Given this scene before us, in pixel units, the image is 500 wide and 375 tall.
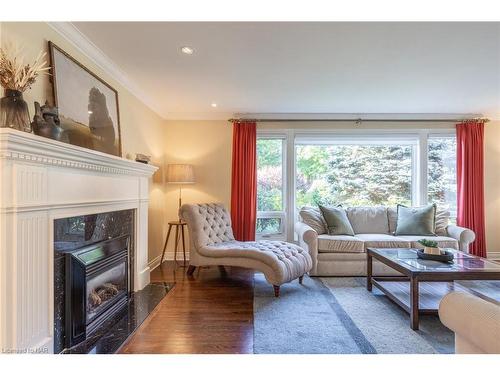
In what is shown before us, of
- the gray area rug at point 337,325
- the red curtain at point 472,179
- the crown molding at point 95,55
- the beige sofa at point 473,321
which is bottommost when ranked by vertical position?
the gray area rug at point 337,325

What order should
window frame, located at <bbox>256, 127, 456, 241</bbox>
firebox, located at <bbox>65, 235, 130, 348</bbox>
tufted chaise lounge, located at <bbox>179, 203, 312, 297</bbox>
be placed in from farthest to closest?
window frame, located at <bbox>256, 127, 456, 241</bbox> < tufted chaise lounge, located at <bbox>179, 203, 312, 297</bbox> < firebox, located at <bbox>65, 235, 130, 348</bbox>

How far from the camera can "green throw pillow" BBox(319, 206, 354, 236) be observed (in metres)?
3.66

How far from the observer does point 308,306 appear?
8.25 feet

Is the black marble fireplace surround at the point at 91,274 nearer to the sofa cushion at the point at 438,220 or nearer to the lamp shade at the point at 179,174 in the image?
the lamp shade at the point at 179,174

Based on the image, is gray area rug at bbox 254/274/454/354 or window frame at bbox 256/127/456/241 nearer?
gray area rug at bbox 254/274/454/354

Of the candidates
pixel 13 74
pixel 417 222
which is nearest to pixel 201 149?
pixel 13 74

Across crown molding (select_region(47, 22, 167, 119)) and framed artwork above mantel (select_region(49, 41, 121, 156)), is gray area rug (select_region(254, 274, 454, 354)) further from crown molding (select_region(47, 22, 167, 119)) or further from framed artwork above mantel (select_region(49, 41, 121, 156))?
crown molding (select_region(47, 22, 167, 119))

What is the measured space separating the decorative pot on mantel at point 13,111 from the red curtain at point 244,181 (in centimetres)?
290

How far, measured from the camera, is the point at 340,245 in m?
3.38

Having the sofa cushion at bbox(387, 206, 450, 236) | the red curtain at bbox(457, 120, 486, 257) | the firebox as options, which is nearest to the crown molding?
the firebox

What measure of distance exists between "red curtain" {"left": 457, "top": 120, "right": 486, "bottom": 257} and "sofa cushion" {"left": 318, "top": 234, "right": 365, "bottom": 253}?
1.97m

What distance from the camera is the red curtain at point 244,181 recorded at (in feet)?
13.5

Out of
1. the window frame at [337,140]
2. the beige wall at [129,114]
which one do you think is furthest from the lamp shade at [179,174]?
the window frame at [337,140]

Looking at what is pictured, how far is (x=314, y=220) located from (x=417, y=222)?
4.55 feet
